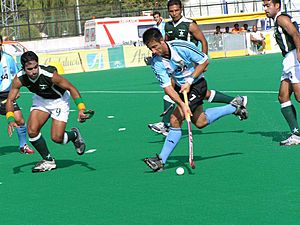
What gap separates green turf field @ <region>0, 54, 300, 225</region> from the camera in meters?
6.90

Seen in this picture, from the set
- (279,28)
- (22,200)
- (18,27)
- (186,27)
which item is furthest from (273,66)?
(18,27)

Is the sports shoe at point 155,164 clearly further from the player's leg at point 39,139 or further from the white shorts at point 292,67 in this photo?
the white shorts at point 292,67

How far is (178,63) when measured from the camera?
A: 9031mm

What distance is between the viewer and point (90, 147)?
11.8 m

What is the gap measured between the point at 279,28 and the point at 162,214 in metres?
4.02

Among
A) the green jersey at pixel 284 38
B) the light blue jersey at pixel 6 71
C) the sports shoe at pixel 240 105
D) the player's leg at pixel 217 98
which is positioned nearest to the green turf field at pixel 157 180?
the sports shoe at pixel 240 105

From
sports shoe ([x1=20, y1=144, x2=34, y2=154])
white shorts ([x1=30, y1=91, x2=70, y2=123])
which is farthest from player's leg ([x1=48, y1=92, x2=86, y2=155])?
sports shoe ([x1=20, y1=144, x2=34, y2=154])

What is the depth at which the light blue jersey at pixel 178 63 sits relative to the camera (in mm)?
8852

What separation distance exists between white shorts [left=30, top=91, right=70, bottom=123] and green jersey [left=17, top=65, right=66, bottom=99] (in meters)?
0.16

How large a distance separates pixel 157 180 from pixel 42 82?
2.13 m

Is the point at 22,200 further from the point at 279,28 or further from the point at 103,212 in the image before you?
the point at 279,28

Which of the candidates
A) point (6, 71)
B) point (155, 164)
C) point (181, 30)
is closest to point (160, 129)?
point (181, 30)

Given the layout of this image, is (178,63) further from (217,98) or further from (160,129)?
(160,129)

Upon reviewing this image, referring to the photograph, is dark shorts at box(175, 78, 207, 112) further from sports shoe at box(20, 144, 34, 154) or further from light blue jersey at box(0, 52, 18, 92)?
light blue jersey at box(0, 52, 18, 92)
